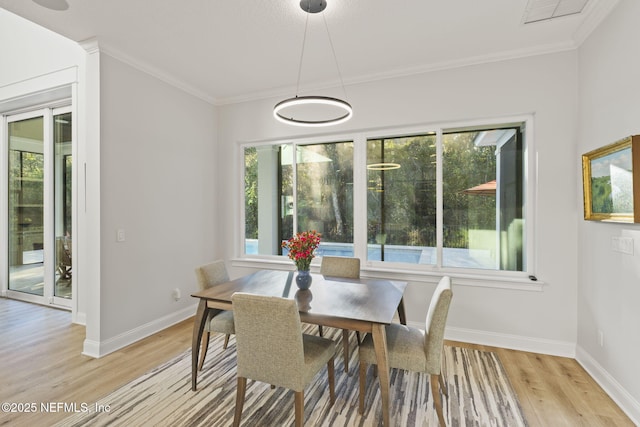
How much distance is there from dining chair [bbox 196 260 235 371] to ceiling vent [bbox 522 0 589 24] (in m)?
3.32

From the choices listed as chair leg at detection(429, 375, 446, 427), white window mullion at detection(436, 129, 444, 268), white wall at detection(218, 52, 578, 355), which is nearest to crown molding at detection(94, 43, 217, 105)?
white wall at detection(218, 52, 578, 355)

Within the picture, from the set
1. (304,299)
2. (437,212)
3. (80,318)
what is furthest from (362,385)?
(80,318)

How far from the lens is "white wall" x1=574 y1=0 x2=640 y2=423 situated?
2.01m

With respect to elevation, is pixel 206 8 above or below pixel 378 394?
above

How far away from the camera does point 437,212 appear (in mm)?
3332

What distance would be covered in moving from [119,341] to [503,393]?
340 centimetres

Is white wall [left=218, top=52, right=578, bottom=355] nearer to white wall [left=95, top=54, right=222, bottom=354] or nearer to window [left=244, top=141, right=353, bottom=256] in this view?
window [left=244, top=141, right=353, bottom=256]

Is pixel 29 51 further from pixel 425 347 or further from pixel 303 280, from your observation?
pixel 425 347

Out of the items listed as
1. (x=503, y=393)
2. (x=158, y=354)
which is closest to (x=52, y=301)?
(x=158, y=354)

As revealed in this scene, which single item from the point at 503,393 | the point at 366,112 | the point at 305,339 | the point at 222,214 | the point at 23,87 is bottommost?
the point at 503,393

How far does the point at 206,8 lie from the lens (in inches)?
93.0

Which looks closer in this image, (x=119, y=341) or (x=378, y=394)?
(x=378, y=394)

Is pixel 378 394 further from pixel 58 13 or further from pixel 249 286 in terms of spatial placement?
pixel 58 13

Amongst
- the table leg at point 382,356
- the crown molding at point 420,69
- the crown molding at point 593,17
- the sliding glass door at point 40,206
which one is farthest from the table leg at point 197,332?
the crown molding at point 593,17
